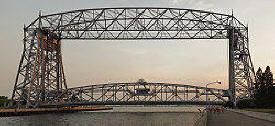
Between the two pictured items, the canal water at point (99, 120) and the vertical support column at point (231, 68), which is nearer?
the canal water at point (99, 120)

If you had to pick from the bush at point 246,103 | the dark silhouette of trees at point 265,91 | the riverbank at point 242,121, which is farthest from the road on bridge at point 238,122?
the bush at point 246,103

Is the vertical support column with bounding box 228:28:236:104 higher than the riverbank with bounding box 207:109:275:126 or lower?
higher

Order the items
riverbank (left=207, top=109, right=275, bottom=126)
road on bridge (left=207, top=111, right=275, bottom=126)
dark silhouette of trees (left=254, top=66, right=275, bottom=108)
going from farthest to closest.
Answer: dark silhouette of trees (left=254, top=66, right=275, bottom=108) → riverbank (left=207, top=109, right=275, bottom=126) → road on bridge (left=207, top=111, right=275, bottom=126)

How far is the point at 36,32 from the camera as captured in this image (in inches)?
2633

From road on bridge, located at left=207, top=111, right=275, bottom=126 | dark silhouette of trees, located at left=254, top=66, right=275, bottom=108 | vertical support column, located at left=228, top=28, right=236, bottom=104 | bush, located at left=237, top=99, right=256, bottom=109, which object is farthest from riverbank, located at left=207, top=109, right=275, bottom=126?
vertical support column, located at left=228, top=28, right=236, bottom=104

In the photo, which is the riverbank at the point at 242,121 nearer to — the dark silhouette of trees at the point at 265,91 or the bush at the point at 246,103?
the dark silhouette of trees at the point at 265,91

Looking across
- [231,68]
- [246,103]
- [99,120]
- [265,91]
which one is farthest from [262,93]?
[99,120]

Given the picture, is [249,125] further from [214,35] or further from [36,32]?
[36,32]

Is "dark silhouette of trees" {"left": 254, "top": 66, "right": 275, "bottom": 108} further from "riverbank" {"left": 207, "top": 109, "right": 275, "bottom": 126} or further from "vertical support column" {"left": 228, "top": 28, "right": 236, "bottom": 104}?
"riverbank" {"left": 207, "top": 109, "right": 275, "bottom": 126}

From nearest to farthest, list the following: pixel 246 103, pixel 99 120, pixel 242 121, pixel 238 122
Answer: pixel 238 122, pixel 242 121, pixel 99 120, pixel 246 103

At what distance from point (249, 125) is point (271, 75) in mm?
37561

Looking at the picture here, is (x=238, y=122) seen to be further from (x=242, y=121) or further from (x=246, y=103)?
(x=246, y=103)

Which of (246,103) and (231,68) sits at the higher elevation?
(231,68)

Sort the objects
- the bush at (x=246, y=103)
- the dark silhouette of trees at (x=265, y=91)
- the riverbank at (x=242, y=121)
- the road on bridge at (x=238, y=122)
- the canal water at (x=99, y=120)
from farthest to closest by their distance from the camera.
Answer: the bush at (x=246, y=103)
the dark silhouette of trees at (x=265, y=91)
the canal water at (x=99, y=120)
the riverbank at (x=242, y=121)
the road on bridge at (x=238, y=122)
